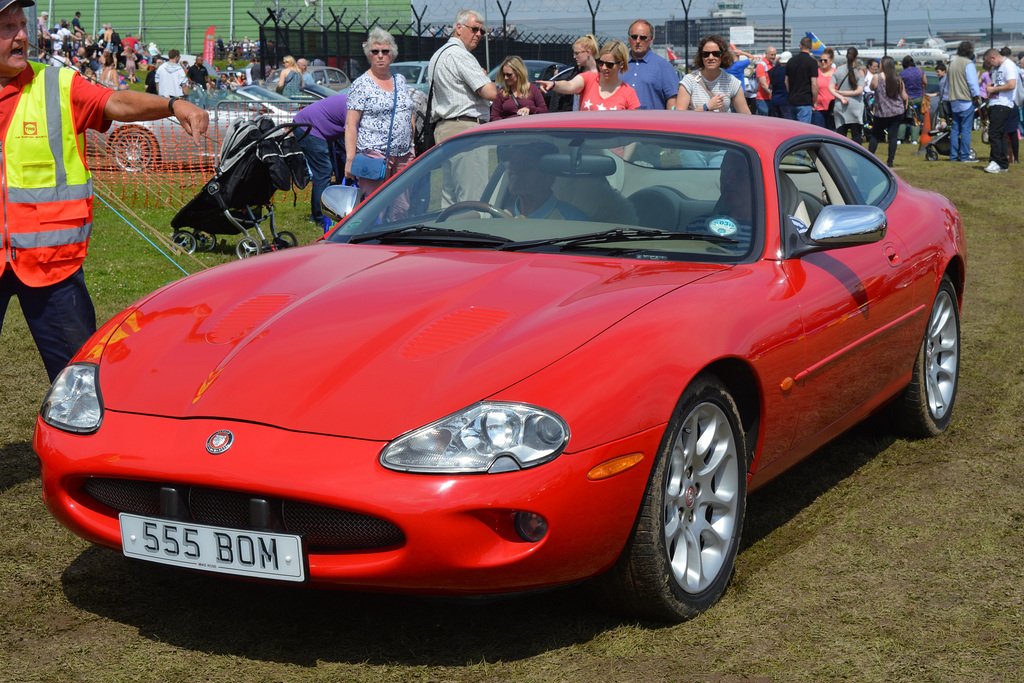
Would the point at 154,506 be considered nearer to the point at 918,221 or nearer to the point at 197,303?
the point at 197,303

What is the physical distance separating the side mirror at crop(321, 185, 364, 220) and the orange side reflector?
213 cm

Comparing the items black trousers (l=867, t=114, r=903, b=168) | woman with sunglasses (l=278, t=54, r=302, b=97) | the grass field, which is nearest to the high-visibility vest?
the grass field

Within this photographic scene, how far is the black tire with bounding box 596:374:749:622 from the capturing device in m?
3.14

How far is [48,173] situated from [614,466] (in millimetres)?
2496

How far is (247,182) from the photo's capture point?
1042 centimetres

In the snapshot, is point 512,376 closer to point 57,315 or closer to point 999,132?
point 57,315

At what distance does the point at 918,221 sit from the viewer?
4984 millimetres

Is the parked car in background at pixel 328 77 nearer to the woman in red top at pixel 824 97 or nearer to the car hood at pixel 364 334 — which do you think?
the woman in red top at pixel 824 97

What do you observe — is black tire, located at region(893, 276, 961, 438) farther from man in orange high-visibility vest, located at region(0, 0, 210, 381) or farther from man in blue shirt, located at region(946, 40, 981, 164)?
man in blue shirt, located at region(946, 40, 981, 164)

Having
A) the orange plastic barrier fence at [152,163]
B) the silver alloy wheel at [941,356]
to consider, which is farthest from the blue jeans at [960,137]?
the silver alloy wheel at [941,356]

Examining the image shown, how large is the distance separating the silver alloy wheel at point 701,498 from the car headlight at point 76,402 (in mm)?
1560

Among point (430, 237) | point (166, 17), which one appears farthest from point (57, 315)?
point (166, 17)

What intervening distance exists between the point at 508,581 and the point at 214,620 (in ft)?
3.31

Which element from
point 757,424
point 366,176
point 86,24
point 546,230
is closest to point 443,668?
point 757,424
